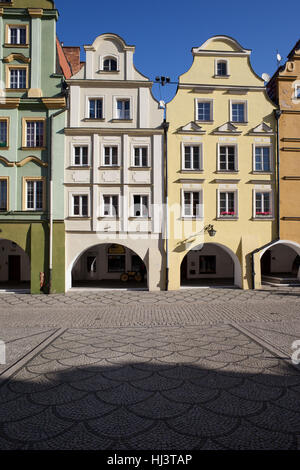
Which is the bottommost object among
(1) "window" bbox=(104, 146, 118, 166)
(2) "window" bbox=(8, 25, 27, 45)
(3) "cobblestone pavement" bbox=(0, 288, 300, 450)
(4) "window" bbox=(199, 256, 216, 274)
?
(3) "cobblestone pavement" bbox=(0, 288, 300, 450)

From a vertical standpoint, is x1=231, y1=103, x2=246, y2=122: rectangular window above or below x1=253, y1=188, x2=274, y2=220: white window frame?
above

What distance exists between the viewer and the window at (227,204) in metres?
19.8

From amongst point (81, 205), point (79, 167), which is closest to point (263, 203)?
point (81, 205)

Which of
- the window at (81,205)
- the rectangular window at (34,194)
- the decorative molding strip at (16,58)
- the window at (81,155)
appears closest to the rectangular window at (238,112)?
the window at (81,155)

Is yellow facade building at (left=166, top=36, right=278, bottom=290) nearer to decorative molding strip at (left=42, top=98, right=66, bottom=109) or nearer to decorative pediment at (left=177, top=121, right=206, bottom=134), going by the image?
decorative pediment at (left=177, top=121, right=206, bottom=134)

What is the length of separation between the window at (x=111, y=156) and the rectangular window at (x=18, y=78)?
6452mm

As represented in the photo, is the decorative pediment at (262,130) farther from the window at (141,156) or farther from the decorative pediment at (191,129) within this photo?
the window at (141,156)

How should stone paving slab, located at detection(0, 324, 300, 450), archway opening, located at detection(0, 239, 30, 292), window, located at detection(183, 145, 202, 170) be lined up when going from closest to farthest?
stone paving slab, located at detection(0, 324, 300, 450) → window, located at detection(183, 145, 202, 170) → archway opening, located at detection(0, 239, 30, 292)

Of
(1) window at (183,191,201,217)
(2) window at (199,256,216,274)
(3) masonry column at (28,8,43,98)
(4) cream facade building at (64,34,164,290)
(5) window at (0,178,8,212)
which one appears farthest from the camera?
(2) window at (199,256,216,274)

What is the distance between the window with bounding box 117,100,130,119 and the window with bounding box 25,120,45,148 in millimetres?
4751

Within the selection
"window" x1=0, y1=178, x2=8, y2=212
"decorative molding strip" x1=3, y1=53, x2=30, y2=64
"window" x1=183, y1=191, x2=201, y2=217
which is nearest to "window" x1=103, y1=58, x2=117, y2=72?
"decorative molding strip" x1=3, y1=53, x2=30, y2=64

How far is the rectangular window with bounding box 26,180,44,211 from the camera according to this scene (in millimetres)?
19109

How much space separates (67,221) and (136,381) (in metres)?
14.1
